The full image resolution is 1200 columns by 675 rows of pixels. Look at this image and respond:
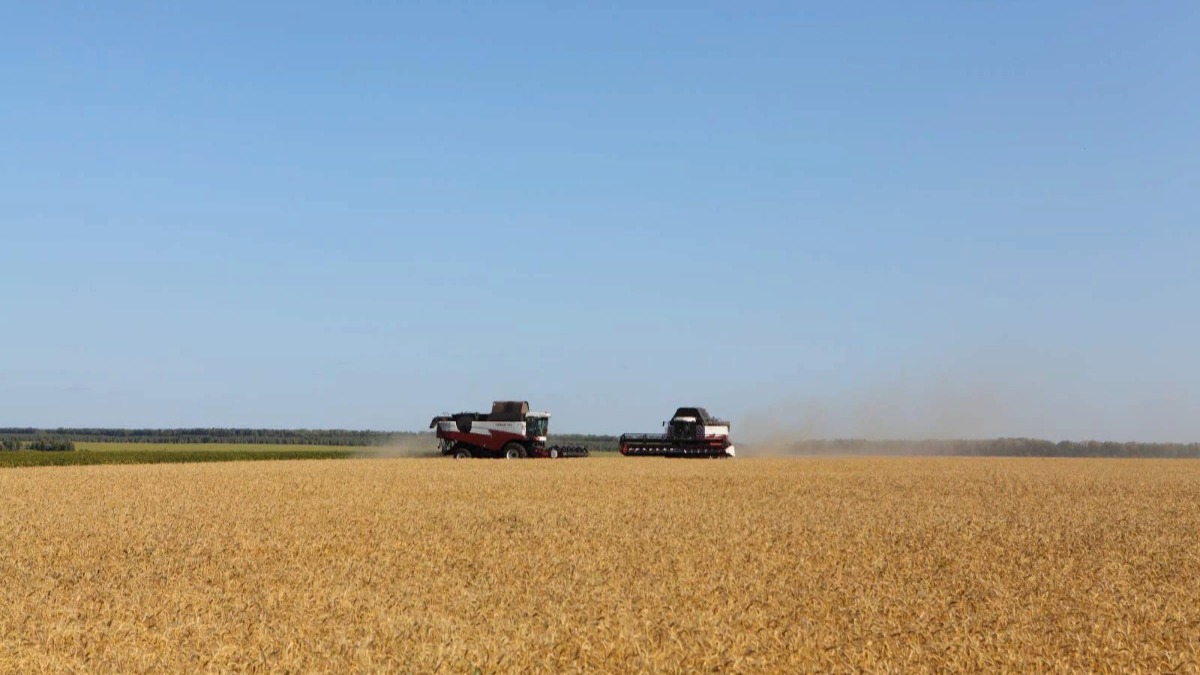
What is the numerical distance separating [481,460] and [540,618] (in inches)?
1710

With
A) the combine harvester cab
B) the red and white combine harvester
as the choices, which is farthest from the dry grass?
the combine harvester cab

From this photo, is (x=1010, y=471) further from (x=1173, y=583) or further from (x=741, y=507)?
(x=1173, y=583)

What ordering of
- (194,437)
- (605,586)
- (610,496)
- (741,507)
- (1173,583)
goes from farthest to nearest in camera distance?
(194,437) < (610,496) < (741,507) < (1173,583) < (605,586)

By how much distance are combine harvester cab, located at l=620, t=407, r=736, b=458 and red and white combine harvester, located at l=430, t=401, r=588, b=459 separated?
7776 mm

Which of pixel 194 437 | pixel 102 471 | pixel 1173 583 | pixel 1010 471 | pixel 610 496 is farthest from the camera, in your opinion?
pixel 194 437

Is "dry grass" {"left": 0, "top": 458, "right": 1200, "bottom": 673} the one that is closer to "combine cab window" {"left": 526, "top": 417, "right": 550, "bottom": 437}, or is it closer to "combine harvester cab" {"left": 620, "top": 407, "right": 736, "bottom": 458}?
"combine cab window" {"left": 526, "top": 417, "right": 550, "bottom": 437}

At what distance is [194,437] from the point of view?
586 feet

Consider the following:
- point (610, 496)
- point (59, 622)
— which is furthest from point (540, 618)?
point (610, 496)

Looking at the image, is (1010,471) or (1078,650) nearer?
(1078,650)

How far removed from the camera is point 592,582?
1582cm

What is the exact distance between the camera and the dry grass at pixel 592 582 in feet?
36.8

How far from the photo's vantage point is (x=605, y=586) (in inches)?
602

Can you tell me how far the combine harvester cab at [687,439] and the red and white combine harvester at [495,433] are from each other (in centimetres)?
778

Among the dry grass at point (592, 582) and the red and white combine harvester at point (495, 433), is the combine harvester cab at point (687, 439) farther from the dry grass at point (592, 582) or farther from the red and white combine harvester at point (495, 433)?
the dry grass at point (592, 582)
